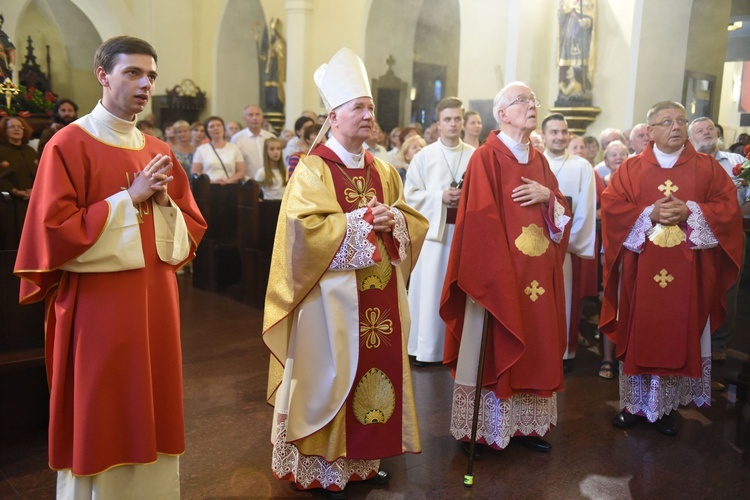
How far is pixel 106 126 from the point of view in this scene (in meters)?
2.69

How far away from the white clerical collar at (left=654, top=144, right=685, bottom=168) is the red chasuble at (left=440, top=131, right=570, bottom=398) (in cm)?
98

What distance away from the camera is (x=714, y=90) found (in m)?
9.25

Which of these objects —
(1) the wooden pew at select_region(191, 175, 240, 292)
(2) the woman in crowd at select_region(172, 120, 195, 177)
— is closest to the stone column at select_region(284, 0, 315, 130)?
(2) the woman in crowd at select_region(172, 120, 195, 177)

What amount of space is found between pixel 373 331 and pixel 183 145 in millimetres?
7130

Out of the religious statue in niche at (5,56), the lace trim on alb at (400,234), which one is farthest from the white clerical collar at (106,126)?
the religious statue in niche at (5,56)

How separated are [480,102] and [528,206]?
719 centimetres

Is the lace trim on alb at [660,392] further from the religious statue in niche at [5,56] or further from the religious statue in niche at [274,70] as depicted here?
the religious statue in niche at [274,70]

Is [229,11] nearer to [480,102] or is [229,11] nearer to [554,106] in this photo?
[480,102]

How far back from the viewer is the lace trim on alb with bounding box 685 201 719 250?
418 centimetres

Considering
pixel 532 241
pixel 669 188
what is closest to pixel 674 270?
pixel 669 188

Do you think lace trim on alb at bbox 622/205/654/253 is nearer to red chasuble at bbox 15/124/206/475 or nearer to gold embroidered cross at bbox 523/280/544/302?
gold embroidered cross at bbox 523/280/544/302

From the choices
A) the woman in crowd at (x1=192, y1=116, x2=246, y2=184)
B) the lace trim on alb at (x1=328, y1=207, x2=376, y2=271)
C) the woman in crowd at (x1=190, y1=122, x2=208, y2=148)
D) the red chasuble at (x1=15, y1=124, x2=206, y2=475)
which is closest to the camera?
the red chasuble at (x1=15, y1=124, x2=206, y2=475)

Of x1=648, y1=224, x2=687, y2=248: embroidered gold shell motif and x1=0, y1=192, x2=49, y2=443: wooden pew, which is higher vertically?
x1=648, y1=224, x2=687, y2=248: embroidered gold shell motif

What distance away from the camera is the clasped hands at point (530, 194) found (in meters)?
3.71
